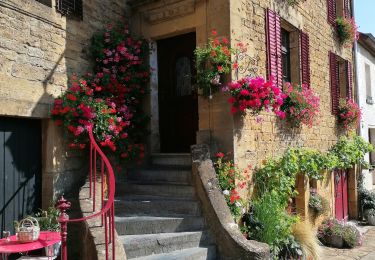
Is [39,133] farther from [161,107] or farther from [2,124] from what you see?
[161,107]

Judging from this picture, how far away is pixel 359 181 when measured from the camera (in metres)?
10.9

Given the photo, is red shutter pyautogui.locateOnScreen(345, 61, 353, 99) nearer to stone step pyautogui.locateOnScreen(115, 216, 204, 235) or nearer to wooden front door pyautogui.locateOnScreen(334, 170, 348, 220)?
wooden front door pyautogui.locateOnScreen(334, 170, 348, 220)

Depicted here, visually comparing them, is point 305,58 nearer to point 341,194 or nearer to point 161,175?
point 341,194

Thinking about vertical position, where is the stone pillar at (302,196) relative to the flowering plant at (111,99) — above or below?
below

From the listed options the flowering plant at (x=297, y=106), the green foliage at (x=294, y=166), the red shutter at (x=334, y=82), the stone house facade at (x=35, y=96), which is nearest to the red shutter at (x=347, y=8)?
the red shutter at (x=334, y=82)

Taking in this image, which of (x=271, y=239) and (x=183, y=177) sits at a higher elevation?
(x=183, y=177)

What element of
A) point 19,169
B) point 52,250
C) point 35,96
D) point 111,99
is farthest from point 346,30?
point 52,250

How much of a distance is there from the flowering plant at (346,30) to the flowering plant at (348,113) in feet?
5.59

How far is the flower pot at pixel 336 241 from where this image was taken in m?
7.44

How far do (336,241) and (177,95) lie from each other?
4259 mm

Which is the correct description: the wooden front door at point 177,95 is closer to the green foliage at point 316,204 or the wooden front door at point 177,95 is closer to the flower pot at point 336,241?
the green foliage at point 316,204

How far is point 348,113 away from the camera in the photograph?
A: 987 cm

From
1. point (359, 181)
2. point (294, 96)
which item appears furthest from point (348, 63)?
point (294, 96)

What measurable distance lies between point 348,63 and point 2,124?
945 cm
